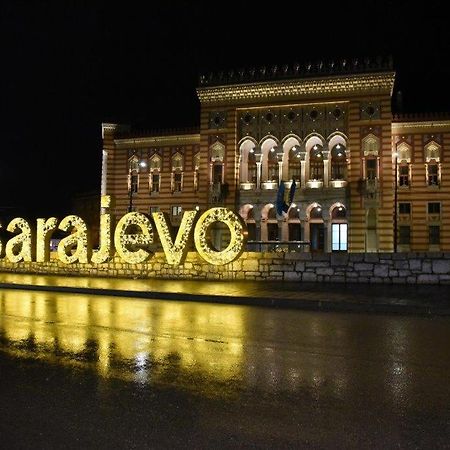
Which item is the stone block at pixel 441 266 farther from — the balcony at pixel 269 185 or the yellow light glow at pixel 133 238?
the balcony at pixel 269 185

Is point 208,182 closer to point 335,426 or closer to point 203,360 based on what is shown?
point 203,360

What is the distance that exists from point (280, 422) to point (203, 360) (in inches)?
105

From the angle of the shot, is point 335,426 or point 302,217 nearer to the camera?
point 335,426

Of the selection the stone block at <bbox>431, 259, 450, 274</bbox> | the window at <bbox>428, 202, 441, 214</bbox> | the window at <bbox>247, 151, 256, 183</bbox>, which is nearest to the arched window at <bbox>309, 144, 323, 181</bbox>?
the window at <bbox>247, 151, 256, 183</bbox>

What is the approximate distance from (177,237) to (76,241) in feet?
18.2

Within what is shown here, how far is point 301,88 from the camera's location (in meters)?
39.4

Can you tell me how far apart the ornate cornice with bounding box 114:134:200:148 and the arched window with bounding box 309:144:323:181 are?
33.4 feet

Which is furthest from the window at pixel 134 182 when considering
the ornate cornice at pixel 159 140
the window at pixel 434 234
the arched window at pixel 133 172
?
the window at pixel 434 234

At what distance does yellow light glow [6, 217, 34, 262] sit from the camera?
24828 mm

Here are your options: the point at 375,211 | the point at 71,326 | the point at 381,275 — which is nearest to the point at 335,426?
the point at 71,326

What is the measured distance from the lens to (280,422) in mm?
4867

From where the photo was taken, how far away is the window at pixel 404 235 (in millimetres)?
39906

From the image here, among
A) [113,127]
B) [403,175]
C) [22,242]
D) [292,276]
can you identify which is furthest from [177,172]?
→ [292,276]

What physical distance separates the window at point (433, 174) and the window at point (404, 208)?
7.47 ft
